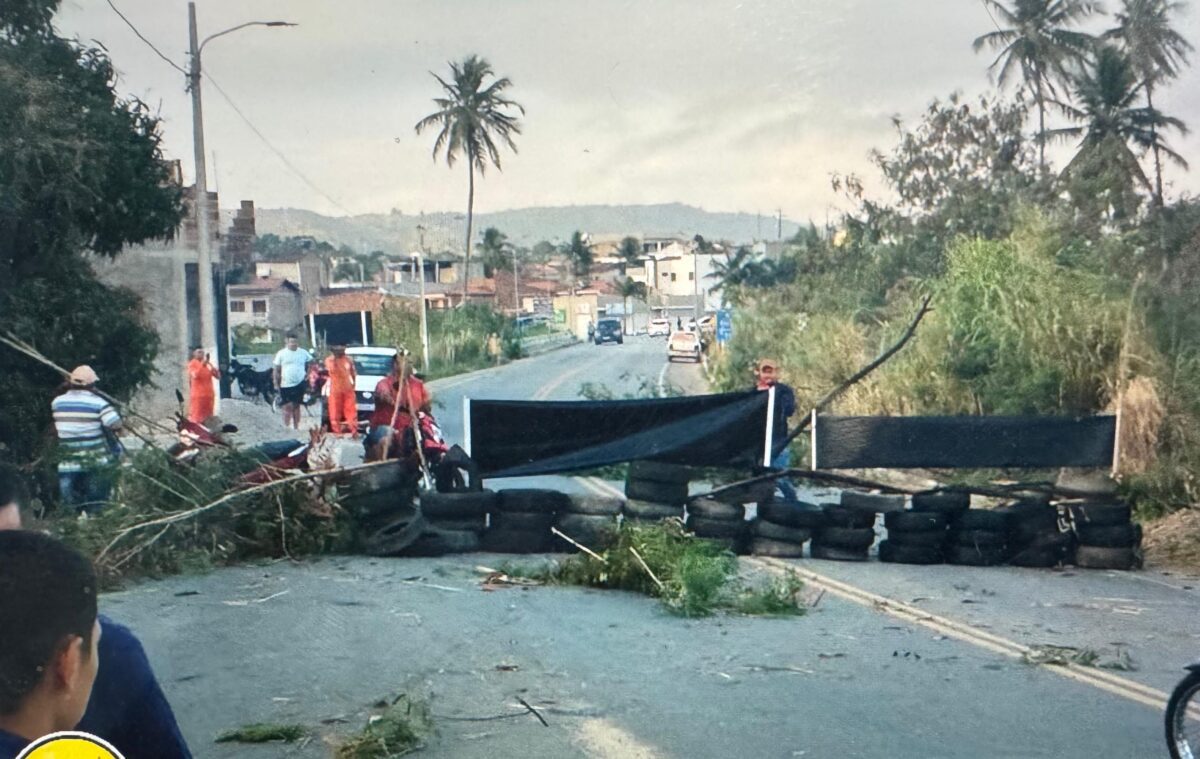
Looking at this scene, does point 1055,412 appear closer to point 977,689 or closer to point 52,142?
point 977,689

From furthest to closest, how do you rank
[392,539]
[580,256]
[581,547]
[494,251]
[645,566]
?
[580,256] < [494,251] < [392,539] < [581,547] < [645,566]

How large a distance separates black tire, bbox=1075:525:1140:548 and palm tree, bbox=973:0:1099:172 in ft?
78.2

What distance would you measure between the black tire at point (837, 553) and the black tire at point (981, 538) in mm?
934

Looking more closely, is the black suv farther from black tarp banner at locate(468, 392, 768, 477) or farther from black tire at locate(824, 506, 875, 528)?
black tire at locate(824, 506, 875, 528)

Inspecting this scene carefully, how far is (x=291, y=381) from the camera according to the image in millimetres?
23312

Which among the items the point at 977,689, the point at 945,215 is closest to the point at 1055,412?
the point at 977,689

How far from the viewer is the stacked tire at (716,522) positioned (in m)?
13.5

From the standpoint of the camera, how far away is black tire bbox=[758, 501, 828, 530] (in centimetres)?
1354

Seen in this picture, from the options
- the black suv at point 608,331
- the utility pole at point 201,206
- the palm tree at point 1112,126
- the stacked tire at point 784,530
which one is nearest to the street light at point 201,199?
the utility pole at point 201,206

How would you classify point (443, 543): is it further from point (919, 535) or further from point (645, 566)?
point (919, 535)

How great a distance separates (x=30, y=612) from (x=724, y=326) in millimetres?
23530

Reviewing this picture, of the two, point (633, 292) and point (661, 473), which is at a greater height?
point (633, 292)

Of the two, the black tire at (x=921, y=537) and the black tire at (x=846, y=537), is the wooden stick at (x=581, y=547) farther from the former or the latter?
the black tire at (x=921, y=537)

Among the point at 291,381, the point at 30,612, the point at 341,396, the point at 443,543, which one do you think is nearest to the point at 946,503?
the point at 443,543
